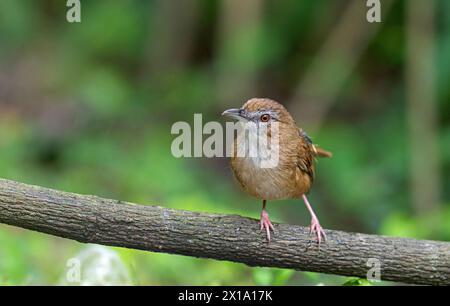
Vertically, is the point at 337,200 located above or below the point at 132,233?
above

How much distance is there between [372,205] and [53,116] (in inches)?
184

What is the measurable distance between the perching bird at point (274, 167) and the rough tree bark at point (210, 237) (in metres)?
0.13

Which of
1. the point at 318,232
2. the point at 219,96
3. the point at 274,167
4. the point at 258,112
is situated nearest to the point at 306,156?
the point at 274,167

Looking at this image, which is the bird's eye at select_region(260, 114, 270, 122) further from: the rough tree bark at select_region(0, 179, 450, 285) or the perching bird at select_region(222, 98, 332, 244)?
the rough tree bark at select_region(0, 179, 450, 285)

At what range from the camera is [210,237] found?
4.12m

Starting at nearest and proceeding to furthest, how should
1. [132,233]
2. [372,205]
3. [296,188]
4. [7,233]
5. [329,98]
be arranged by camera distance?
[132,233] → [296,188] → [7,233] → [372,205] → [329,98]

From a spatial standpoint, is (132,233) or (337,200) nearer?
(132,233)

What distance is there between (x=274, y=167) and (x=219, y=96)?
561 cm

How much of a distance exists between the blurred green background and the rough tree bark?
197cm

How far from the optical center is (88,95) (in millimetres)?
10141

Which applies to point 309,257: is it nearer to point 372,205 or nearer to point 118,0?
point 372,205

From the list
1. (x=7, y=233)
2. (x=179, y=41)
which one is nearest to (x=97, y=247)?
(x=7, y=233)

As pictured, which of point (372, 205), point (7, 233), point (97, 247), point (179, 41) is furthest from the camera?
point (179, 41)

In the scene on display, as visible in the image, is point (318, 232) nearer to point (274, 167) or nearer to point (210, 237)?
point (274, 167)
